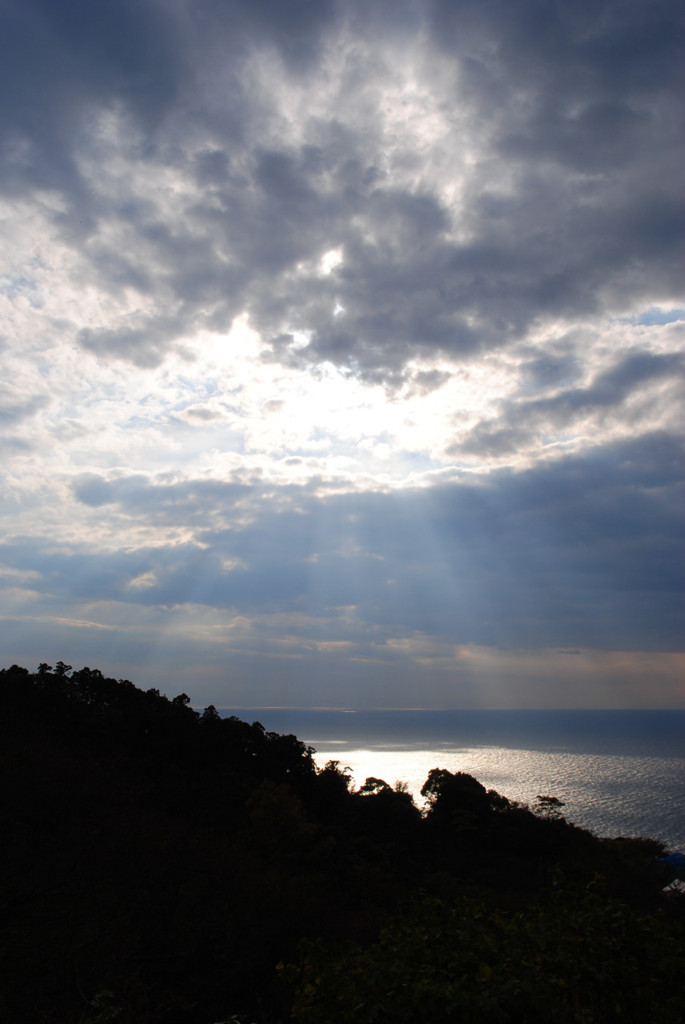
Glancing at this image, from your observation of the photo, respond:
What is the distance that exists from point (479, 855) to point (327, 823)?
35.2 ft

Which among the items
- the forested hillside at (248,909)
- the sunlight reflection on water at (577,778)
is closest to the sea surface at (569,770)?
the sunlight reflection on water at (577,778)

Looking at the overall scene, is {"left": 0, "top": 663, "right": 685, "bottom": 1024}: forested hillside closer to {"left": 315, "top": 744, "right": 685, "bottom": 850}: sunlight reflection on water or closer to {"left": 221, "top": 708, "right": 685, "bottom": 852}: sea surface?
{"left": 221, "top": 708, "right": 685, "bottom": 852}: sea surface

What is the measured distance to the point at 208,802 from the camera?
28.7 metres

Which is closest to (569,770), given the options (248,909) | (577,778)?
(577,778)

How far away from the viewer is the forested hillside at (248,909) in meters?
5.69

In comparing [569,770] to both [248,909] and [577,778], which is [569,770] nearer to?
[577,778]

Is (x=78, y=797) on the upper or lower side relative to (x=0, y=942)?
upper

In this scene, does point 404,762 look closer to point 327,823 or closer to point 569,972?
point 327,823

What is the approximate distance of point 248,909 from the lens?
47.9 ft

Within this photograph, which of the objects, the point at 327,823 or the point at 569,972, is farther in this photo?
the point at 327,823

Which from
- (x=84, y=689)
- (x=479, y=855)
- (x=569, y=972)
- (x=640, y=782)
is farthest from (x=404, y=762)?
(x=569, y=972)

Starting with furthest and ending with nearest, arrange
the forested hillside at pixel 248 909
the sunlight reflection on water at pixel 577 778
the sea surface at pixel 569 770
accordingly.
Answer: the sea surface at pixel 569 770 → the sunlight reflection on water at pixel 577 778 → the forested hillside at pixel 248 909

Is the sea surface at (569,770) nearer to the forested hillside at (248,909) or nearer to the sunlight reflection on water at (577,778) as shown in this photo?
the sunlight reflection on water at (577,778)

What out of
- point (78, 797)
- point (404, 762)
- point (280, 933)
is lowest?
point (404, 762)
